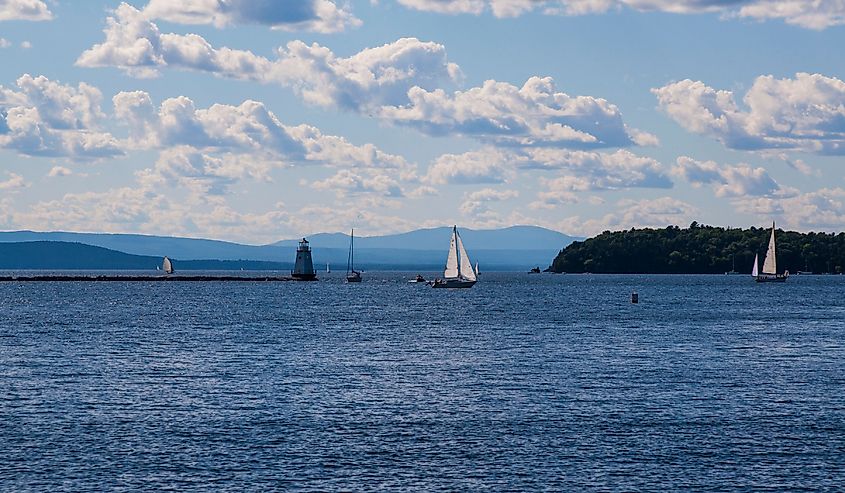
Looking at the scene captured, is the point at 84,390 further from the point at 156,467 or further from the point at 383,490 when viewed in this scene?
the point at 383,490

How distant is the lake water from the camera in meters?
45.2

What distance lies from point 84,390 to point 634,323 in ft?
270

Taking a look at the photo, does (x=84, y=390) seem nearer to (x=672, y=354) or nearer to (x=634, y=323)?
(x=672, y=354)

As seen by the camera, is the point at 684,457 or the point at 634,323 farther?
the point at 634,323

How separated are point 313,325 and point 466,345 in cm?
3190

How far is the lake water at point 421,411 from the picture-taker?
4519 centimetres

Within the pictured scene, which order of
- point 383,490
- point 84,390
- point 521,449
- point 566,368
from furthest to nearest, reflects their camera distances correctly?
point 566,368 < point 84,390 < point 521,449 < point 383,490

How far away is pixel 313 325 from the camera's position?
131500 millimetres

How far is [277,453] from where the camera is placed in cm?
4875

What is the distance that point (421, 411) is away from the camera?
2360 inches

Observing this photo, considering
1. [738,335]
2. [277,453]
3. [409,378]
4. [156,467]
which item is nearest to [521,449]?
[277,453]

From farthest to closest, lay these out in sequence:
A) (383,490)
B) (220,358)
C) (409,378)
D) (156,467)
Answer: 1. (220,358)
2. (409,378)
3. (156,467)
4. (383,490)

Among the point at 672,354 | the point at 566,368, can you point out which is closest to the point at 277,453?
the point at 566,368

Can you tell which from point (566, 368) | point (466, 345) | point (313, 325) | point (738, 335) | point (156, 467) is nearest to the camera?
point (156, 467)
